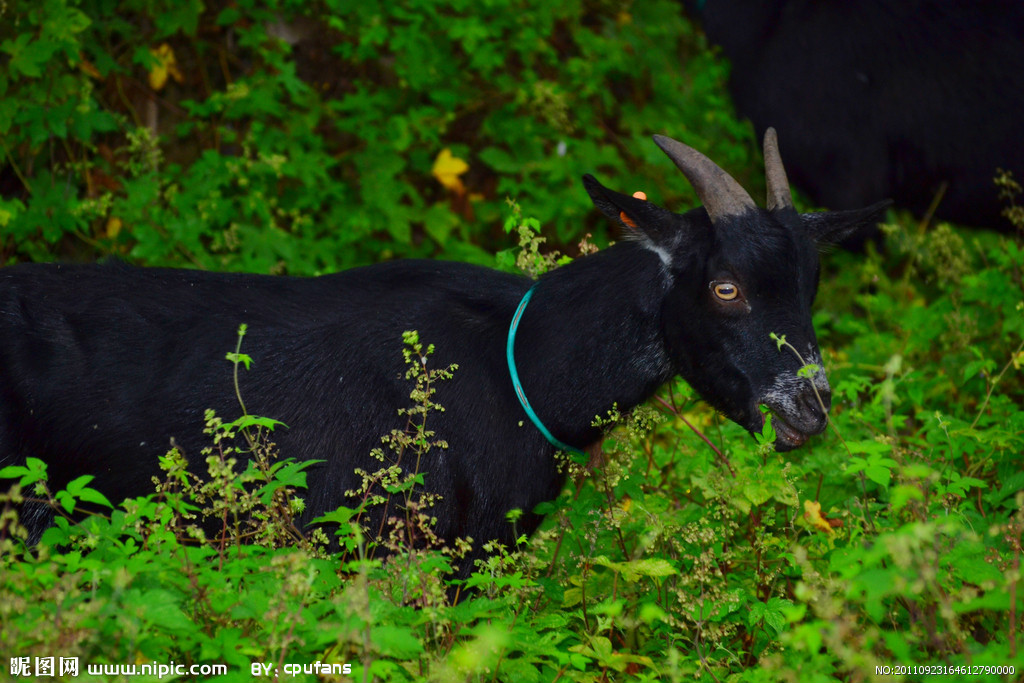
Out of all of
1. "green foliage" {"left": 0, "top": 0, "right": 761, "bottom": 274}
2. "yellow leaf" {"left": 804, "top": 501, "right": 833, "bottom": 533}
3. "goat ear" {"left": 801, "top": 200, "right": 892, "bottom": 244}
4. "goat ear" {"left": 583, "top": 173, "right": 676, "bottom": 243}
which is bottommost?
"yellow leaf" {"left": 804, "top": 501, "right": 833, "bottom": 533}

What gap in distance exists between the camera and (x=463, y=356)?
4113 mm

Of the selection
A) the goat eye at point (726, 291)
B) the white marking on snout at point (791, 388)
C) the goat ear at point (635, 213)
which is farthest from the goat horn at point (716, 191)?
the white marking on snout at point (791, 388)

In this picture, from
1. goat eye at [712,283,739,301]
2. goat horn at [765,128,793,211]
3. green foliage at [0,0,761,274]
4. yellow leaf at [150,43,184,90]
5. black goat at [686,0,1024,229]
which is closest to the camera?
goat eye at [712,283,739,301]

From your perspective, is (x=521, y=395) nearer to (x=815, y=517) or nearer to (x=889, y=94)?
(x=815, y=517)

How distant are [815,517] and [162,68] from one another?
5.31 metres

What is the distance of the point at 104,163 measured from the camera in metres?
6.79

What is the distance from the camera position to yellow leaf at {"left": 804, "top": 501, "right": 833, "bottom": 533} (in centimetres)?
428

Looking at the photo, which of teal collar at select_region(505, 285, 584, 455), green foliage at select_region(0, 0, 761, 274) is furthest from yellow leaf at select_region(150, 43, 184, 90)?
teal collar at select_region(505, 285, 584, 455)

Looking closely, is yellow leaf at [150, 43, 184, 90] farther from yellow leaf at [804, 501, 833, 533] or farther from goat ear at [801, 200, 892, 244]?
yellow leaf at [804, 501, 833, 533]

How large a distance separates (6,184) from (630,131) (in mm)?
4492

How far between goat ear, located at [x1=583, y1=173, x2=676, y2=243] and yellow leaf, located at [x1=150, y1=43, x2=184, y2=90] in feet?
14.0

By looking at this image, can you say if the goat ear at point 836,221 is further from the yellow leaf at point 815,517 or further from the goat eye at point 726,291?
the yellow leaf at point 815,517

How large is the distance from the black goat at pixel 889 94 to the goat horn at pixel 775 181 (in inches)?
121

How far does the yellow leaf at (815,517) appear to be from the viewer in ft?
14.0
